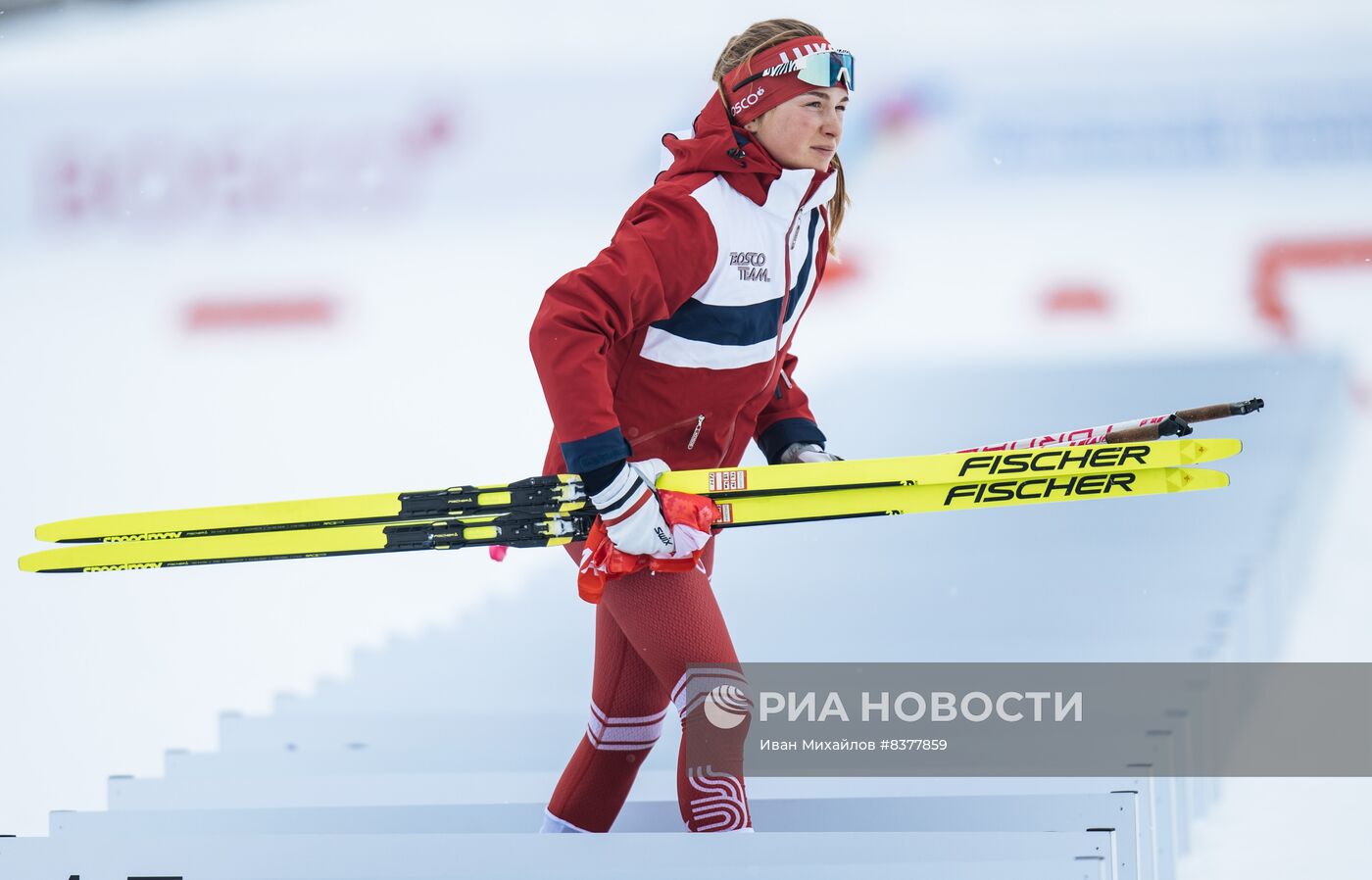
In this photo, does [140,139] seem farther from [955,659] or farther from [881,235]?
[955,659]

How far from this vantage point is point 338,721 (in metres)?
3.25

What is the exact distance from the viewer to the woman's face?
84.1 inches

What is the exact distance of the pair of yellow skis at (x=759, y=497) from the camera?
2.10m

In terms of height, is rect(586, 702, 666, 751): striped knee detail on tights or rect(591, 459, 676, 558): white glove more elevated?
rect(591, 459, 676, 558): white glove

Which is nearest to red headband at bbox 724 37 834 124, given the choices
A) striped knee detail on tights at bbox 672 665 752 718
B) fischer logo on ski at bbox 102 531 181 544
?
striped knee detail on tights at bbox 672 665 752 718

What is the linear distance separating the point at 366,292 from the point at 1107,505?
263 centimetres

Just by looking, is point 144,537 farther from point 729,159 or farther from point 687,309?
point 729,159

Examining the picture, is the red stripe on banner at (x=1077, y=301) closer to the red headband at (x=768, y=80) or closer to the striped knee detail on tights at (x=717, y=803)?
the red headband at (x=768, y=80)

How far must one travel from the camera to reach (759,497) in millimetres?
2135

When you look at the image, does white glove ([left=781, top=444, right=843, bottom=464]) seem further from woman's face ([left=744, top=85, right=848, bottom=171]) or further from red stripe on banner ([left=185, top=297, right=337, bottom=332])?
red stripe on banner ([left=185, top=297, right=337, bottom=332])

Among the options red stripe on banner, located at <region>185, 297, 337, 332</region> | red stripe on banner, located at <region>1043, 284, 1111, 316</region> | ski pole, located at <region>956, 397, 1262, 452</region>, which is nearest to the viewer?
ski pole, located at <region>956, 397, 1262, 452</region>

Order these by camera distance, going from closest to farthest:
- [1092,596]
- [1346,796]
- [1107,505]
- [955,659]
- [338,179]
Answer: [1346,796]
[955,659]
[1092,596]
[1107,505]
[338,179]

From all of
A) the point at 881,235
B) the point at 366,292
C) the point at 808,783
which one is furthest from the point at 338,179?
the point at 808,783

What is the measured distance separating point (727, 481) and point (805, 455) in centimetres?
32
